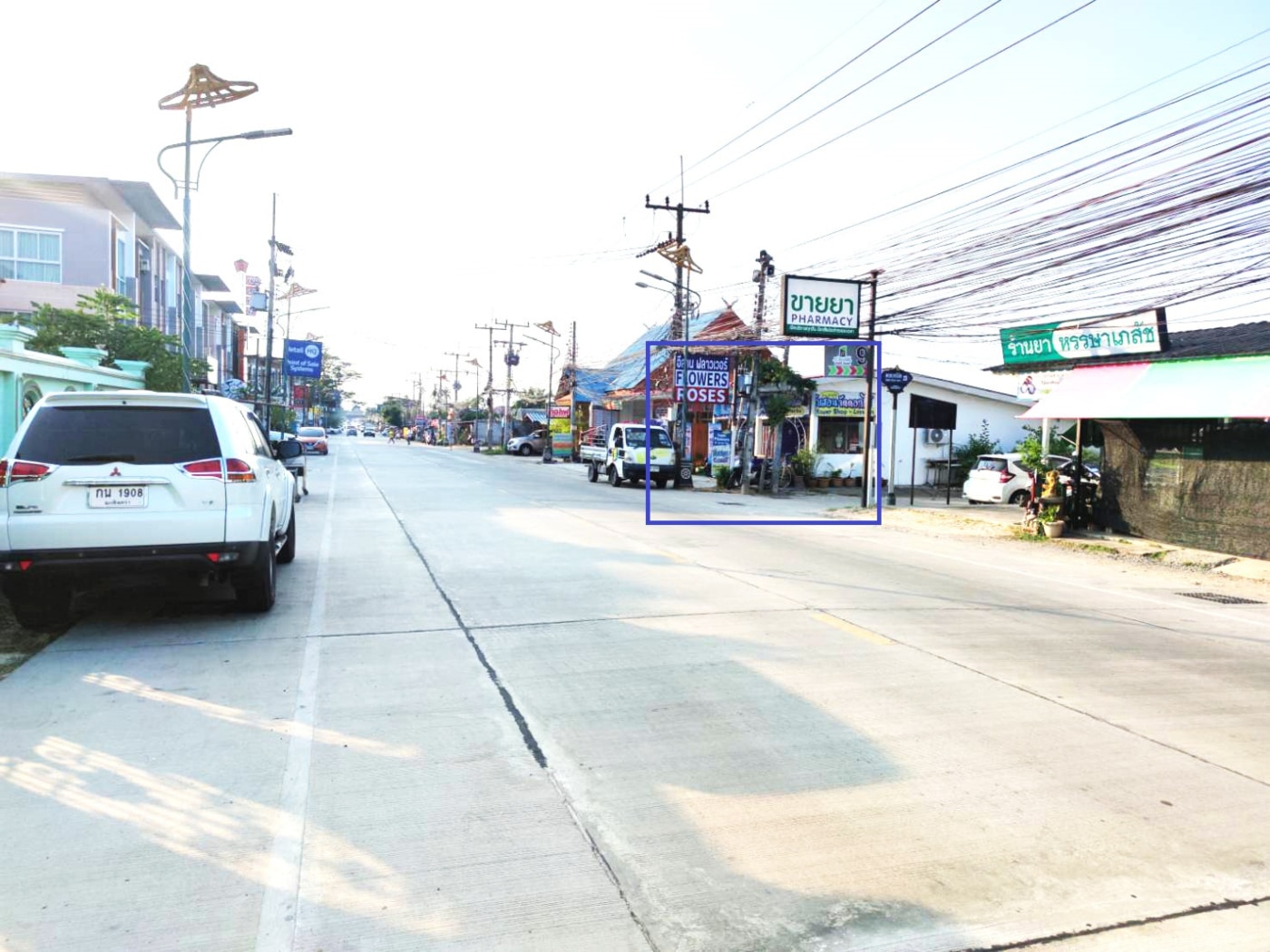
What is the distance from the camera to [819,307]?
2536cm

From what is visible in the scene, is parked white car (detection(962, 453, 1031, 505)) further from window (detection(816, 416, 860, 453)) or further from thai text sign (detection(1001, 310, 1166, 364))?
thai text sign (detection(1001, 310, 1166, 364))

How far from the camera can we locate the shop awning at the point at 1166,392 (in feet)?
45.4

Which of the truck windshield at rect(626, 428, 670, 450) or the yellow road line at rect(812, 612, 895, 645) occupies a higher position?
the truck windshield at rect(626, 428, 670, 450)

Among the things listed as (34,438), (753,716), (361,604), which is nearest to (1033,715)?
(753,716)

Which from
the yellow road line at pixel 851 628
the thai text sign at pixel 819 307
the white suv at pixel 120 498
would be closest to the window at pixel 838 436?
the thai text sign at pixel 819 307

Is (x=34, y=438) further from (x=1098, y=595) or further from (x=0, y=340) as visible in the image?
(x=1098, y=595)

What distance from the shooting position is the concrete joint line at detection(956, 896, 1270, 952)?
3193 mm

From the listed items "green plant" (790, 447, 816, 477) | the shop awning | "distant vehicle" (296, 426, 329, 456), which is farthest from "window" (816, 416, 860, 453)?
"distant vehicle" (296, 426, 329, 456)

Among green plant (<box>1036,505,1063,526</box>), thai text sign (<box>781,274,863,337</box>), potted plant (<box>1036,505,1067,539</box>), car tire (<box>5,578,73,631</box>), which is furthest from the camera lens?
thai text sign (<box>781,274,863,337</box>)

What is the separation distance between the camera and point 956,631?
815cm

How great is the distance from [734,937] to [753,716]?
240 centimetres

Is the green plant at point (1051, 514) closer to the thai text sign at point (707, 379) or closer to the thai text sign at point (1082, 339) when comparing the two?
the thai text sign at point (1082, 339)

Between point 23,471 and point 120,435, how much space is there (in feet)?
2.27

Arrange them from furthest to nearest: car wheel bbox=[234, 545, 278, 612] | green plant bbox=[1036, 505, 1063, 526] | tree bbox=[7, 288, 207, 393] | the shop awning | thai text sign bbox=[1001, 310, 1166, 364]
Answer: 1. tree bbox=[7, 288, 207, 393]
2. green plant bbox=[1036, 505, 1063, 526]
3. thai text sign bbox=[1001, 310, 1166, 364]
4. the shop awning
5. car wheel bbox=[234, 545, 278, 612]
